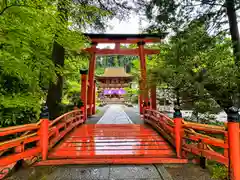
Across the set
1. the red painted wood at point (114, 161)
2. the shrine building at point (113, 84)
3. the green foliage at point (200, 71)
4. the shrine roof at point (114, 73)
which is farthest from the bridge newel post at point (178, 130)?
the shrine building at point (113, 84)

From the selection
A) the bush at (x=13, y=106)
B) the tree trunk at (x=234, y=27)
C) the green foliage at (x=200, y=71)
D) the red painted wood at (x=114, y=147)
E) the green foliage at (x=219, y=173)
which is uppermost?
the tree trunk at (x=234, y=27)

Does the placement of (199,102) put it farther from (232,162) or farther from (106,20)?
(106,20)

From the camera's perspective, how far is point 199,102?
5465 millimetres

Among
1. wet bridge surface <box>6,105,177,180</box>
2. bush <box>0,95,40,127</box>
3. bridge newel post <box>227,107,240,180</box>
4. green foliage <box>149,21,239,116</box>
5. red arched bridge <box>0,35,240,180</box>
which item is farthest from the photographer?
green foliage <box>149,21,239,116</box>

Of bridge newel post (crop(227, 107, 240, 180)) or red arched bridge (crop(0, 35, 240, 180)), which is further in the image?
red arched bridge (crop(0, 35, 240, 180))

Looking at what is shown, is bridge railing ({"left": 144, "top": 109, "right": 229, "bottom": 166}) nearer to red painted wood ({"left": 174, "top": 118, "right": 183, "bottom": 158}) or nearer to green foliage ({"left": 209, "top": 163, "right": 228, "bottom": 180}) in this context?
red painted wood ({"left": 174, "top": 118, "right": 183, "bottom": 158})

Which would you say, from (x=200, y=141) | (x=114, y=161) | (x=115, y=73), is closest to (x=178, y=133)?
(x=200, y=141)

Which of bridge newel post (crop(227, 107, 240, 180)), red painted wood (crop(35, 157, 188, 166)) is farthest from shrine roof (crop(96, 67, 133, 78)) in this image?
bridge newel post (crop(227, 107, 240, 180))

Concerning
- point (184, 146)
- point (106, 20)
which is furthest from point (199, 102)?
point (106, 20)

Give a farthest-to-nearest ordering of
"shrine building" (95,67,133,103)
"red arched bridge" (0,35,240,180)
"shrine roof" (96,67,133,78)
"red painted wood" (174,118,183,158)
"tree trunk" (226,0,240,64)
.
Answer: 1. "shrine building" (95,67,133,103)
2. "shrine roof" (96,67,133,78)
3. "tree trunk" (226,0,240,64)
4. "red painted wood" (174,118,183,158)
5. "red arched bridge" (0,35,240,180)

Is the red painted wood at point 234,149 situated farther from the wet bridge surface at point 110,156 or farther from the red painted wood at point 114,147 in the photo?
the red painted wood at point 114,147

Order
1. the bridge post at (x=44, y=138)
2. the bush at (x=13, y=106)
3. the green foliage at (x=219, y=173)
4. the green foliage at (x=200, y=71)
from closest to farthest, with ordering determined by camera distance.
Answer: the green foliage at (x=219, y=173) → the bush at (x=13, y=106) → the bridge post at (x=44, y=138) → the green foliage at (x=200, y=71)

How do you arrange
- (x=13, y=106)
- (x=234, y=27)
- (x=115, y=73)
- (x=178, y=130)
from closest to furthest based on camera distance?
1. (x=13, y=106)
2. (x=178, y=130)
3. (x=234, y=27)
4. (x=115, y=73)

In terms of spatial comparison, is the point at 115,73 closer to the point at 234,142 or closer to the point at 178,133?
the point at 178,133
